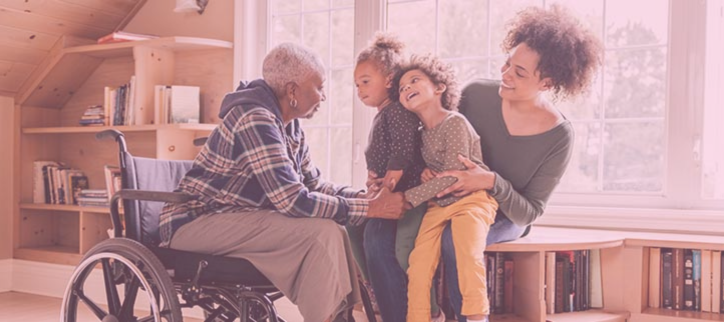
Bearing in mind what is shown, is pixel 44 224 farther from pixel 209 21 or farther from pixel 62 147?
pixel 209 21

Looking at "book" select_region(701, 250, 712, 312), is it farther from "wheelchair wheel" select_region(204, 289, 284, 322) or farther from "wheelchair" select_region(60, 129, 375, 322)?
"wheelchair wheel" select_region(204, 289, 284, 322)

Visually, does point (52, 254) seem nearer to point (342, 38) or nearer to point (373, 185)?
point (342, 38)

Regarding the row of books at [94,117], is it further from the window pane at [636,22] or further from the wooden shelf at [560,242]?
the window pane at [636,22]

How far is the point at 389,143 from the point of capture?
8.07 ft

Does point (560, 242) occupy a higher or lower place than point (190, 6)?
lower

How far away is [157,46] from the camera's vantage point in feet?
13.0

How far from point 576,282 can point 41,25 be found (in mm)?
3120

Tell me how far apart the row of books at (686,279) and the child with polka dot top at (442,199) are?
835 mm

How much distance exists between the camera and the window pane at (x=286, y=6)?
13.1 ft

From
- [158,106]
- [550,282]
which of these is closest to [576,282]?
[550,282]

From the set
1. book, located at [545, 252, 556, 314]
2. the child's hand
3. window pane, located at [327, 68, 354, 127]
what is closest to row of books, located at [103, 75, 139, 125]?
window pane, located at [327, 68, 354, 127]

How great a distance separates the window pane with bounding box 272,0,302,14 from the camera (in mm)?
3994

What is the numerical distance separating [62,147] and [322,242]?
3.06 metres

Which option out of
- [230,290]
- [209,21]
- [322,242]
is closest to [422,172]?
[322,242]
